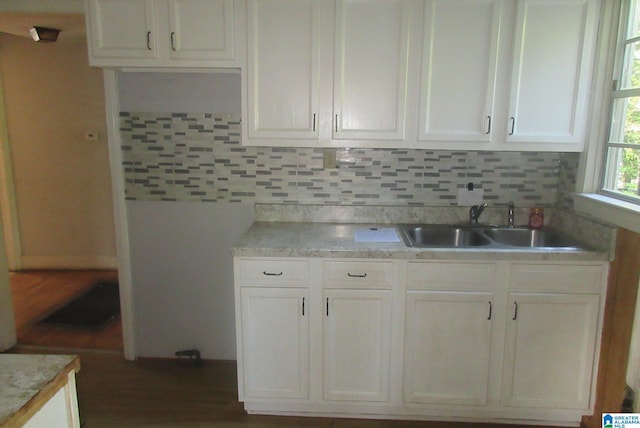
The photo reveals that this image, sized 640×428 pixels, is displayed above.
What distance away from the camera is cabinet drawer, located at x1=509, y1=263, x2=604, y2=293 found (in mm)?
2053

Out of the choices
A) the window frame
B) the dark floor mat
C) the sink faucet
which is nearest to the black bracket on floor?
the dark floor mat

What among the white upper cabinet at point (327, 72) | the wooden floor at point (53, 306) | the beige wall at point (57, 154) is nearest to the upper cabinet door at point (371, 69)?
the white upper cabinet at point (327, 72)

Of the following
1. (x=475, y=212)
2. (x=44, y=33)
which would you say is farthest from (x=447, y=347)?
(x=44, y=33)

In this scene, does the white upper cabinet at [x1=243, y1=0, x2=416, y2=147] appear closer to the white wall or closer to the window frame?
the white wall

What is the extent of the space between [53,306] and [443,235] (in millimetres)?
3107

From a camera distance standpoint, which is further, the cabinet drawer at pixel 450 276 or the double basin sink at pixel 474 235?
the double basin sink at pixel 474 235

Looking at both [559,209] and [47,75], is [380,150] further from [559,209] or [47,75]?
[47,75]

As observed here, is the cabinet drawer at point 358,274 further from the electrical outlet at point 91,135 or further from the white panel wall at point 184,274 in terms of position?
the electrical outlet at point 91,135

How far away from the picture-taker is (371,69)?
219 centimetres

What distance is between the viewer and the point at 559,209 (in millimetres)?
2486

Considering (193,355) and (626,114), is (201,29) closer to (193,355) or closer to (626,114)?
(193,355)

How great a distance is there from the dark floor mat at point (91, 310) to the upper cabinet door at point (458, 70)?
8.87 ft

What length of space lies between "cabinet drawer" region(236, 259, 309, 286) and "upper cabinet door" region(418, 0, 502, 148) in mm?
896

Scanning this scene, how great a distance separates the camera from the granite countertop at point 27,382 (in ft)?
2.99
